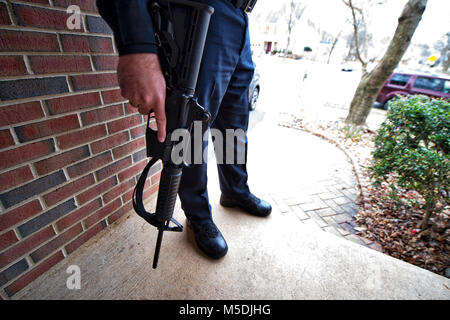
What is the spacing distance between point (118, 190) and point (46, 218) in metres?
0.43

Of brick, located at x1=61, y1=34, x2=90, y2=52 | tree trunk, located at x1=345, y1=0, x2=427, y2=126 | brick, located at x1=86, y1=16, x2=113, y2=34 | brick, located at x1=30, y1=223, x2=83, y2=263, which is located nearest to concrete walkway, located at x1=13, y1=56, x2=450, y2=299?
brick, located at x1=30, y1=223, x2=83, y2=263

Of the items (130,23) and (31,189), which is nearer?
(130,23)

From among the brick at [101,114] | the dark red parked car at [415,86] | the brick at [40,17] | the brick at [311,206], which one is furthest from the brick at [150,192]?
the dark red parked car at [415,86]

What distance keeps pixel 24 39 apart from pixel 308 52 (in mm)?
48376

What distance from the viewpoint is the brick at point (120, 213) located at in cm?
144

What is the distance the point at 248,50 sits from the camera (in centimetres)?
126

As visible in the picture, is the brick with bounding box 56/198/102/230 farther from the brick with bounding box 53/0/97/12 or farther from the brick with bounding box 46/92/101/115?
the brick with bounding box 53/0/97/12

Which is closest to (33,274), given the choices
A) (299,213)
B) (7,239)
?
(7,239)

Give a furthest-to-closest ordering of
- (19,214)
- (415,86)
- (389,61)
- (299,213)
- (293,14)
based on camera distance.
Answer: (293,14)
(415,86)
(389,61)
(299,213)
(19,214)

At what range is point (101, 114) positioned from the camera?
Answer: 122 centimetres

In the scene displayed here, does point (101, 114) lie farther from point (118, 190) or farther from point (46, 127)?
point (118, 190)

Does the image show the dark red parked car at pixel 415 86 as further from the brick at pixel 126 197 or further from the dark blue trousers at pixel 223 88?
the brick at pixel 126 197
